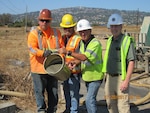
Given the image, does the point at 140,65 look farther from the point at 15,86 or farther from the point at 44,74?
the point at 44,74

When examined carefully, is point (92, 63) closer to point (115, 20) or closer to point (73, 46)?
point (73, 46)

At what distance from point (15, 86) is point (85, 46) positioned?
10.5 feet

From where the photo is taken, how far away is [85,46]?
17.5ft

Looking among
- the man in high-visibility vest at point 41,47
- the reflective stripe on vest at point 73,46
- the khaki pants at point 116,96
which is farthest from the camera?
the reflective stripe on vest at point 73,46

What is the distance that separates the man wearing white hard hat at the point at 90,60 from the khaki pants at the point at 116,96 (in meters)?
0.21

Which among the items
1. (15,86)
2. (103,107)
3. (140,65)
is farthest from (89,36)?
(140,65)

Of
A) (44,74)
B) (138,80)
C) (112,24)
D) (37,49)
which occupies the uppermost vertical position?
(112,24)

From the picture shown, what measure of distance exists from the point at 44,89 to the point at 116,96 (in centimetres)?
142

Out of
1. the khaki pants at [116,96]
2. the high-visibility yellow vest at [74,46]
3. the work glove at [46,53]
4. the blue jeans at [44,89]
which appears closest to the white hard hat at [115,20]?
the khaki pants at [116,96]

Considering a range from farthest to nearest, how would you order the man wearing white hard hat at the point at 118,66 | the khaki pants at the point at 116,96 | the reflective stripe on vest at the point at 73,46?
the reflective stripe on vest at the point at 73,46 < the khaki pants at the point at 116,96 < the man wearing white hard hat at the point at 118,66

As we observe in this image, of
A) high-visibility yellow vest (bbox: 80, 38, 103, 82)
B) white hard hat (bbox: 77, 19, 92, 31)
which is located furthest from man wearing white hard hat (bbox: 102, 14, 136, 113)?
white hard hat (bbox: 77, 19, 92, 31)

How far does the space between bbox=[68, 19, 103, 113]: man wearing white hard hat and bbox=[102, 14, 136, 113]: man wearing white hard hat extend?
0.15 metres

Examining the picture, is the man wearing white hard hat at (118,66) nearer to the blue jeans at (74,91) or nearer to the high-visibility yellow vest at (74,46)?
the high-visibility yellow vest at (74,46)

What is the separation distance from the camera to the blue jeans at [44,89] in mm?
5695
